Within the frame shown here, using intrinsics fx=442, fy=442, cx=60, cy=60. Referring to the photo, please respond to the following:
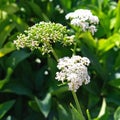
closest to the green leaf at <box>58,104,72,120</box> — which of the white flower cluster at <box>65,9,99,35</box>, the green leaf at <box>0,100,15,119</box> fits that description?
the green leaf at <box>0,100,15,119</box>

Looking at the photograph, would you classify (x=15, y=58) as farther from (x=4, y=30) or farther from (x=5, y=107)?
(x=5, y=107)

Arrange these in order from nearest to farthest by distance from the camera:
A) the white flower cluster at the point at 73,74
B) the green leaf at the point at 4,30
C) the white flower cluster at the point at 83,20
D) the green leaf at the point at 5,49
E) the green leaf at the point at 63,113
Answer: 1. the white flower cluster at the point at 73,74
2. the white flower cluster at the point at 83,20
3. the green leaf at the point at 63,113
4. the green leaf at the point at 5,49
5. the green leaf at the point at 4,30

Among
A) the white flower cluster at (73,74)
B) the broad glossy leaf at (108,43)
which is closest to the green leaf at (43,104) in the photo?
the broad glossy leaf at (108,43)

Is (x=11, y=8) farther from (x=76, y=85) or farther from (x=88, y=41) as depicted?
(x=76, y=85)

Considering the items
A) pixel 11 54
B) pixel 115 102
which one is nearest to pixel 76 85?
pixel 115 102

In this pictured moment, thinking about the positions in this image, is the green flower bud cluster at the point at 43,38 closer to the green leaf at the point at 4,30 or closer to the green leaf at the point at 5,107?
the green leaf at the point at 5,107

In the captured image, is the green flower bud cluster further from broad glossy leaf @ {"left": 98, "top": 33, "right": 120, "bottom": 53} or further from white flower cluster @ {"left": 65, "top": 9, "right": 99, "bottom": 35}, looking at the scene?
broad glossy leaf @ {"left": 98, "top": 33, "right": 120, "bottom": 53}

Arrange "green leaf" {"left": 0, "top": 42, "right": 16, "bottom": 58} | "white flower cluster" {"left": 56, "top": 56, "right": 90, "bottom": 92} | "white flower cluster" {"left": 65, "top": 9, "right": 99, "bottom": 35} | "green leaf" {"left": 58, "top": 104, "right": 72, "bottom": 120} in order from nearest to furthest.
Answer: "white flower cluster" {"left": 56, "top": 56, "right": 90, "bottom": 92} < "white flower cluster" {"left": 65, "top": 9, "right": 99, "bottom": 35} < "green leaf" {"left": 58, "top": 104, "right": 72, "bottom": 120} < "green leaf" {"left": 0, "top": 42, "right": 16, "bottom": 58}

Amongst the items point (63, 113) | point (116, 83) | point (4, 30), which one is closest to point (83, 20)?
point (63, 113)

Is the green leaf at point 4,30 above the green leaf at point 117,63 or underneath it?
above
